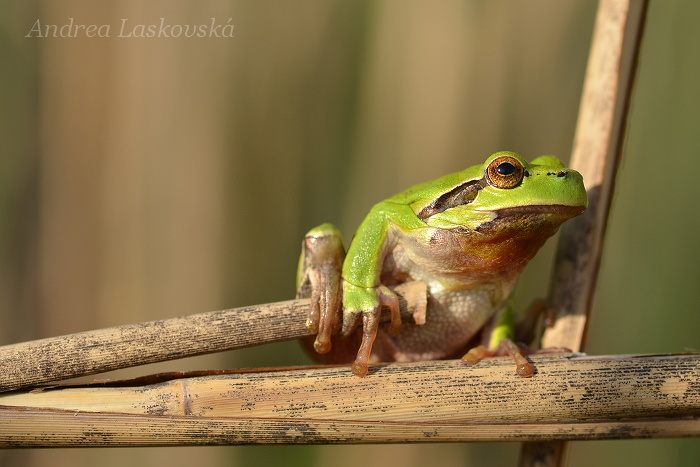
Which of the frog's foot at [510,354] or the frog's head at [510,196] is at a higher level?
the frog's head at [510,196]

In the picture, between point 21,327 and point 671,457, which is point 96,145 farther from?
point 671,457

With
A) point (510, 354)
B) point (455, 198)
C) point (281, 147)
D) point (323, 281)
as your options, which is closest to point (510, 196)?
point (455, 198)

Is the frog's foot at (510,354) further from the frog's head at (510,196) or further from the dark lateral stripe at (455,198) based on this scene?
the dark lateral stripe at (455,198)

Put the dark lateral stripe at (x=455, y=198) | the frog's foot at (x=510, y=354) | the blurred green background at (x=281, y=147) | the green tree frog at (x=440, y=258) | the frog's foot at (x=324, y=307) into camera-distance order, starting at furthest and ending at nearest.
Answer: the blurred green background at (x=281, y=147), the dark lateral stripe at (x=455, y=198), the green tree frog at (x=440, y=258), the frog's foot at (x=324, y=307), the frog's foot at (x=510, y=354)

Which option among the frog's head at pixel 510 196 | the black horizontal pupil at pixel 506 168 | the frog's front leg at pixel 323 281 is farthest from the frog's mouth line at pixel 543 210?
the frog's front leg at pixel 323 281

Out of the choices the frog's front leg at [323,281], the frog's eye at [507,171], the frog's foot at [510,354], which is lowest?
the frog's foot at [510,354]

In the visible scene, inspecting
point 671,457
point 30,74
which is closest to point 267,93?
point 30,74
